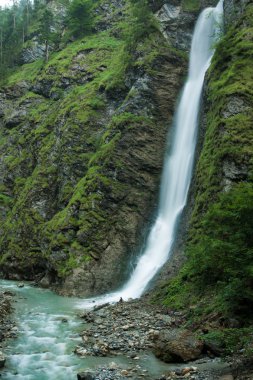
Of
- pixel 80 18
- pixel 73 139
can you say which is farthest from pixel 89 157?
pixel 80 18

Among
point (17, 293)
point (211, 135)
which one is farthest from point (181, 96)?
point (17, 293)

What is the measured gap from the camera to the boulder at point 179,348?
10789 millimetres

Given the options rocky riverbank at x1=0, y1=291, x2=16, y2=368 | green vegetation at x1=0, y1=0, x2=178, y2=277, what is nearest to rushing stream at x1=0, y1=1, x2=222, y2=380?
rocky riverbank at x1=0, y1=291, x2=16, y2=368

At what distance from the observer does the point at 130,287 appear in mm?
21719

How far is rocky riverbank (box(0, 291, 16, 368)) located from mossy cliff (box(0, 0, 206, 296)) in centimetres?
407

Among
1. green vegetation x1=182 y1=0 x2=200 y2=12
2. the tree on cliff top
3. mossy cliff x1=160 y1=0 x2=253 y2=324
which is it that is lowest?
mossy cliff x1=160 y1=0 x2=253 y2=324

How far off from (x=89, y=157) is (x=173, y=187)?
8.51m

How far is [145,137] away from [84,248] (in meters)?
9.42

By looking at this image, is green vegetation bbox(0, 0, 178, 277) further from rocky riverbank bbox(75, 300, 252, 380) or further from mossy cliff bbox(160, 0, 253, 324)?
rocky riverbank bbox(75, 300, 252, 380)

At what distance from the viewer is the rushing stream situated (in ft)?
37.5

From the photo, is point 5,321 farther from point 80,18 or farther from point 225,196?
point 80,18

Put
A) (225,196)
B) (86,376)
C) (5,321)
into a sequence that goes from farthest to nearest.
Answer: (5,321) → (225,196) → (86,376)

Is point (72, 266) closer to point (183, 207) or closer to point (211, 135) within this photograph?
point (183, 207)

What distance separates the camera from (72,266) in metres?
23.3
